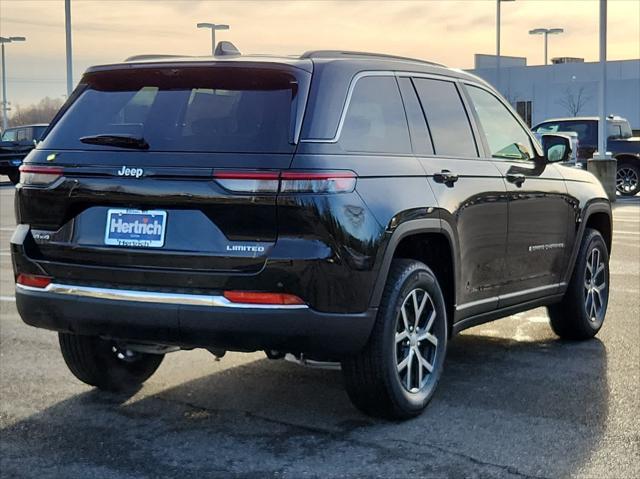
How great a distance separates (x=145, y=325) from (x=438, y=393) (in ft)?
6.02

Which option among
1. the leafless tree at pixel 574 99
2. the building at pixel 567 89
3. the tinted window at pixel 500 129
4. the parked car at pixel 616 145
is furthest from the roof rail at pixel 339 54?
the leafless tree at pixel 574 99

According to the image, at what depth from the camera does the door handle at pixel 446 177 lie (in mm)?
5316

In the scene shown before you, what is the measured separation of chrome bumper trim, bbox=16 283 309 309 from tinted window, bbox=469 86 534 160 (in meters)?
2.16

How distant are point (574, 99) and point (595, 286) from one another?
215ft

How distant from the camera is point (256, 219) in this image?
4453 millimetres

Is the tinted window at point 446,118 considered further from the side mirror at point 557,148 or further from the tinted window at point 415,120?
the side mirror at point 557,148

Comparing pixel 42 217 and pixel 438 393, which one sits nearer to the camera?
pixel 42 217

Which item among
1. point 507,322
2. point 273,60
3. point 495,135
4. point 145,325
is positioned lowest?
point 507,322

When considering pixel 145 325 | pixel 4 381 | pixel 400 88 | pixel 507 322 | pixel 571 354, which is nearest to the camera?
pixel 145 325

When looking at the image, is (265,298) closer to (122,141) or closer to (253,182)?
(253,182)

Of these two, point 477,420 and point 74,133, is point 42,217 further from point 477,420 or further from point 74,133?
point 477,420

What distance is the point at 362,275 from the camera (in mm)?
4613

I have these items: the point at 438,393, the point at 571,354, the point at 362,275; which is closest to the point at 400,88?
the point at 362,275

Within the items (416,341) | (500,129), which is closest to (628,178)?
(500,129)
